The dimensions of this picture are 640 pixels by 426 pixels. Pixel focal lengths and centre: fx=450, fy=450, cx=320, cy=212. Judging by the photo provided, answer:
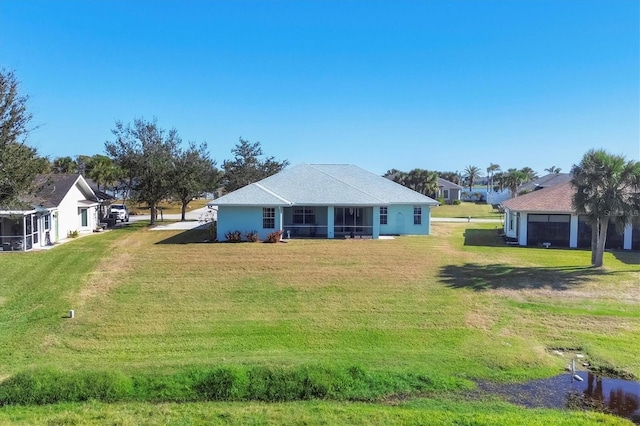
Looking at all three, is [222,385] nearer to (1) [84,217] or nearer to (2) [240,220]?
(2) [240,220]

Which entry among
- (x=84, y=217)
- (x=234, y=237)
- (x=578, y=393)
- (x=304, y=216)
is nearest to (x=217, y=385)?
(x=578, y=393)

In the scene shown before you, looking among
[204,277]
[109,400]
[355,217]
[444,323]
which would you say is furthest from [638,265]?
[109,400]

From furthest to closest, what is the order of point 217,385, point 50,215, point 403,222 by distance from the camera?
point 403,222, point 50,215, point 217,385

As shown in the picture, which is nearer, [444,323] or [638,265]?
[444,323]

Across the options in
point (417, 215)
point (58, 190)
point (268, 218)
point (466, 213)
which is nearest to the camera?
point (268, 218)

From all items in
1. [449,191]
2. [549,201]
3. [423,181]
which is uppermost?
[423,181]

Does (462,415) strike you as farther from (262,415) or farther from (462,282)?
(462,282)
